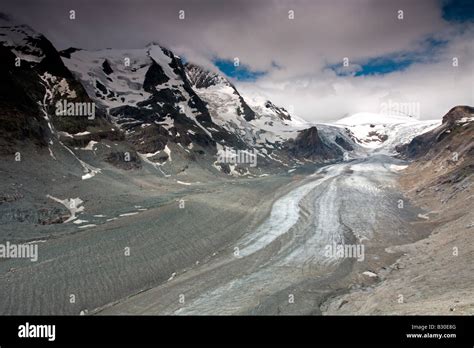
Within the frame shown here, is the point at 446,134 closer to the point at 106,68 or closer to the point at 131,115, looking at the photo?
the point at 131,115

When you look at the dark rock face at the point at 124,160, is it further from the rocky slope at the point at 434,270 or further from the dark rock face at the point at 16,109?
the rocky slope at the point at 434,270

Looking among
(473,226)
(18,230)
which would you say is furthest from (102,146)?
(473,226)

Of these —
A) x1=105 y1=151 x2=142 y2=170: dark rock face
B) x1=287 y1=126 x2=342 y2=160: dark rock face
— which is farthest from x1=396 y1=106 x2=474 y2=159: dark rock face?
x1=105 y1=151 x2=142 y2=170: dark rock face

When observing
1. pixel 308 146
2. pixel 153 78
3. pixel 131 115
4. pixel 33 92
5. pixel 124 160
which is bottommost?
pixel 124 160

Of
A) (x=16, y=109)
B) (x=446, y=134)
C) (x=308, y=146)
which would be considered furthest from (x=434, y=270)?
(x=308, y=146)

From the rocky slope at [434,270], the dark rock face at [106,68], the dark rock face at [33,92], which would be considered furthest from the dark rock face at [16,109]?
the dark rock face at [106,68]

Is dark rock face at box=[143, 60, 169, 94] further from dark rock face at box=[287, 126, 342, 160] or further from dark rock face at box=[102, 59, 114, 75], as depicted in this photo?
dark rock face at box=[287, 126, 342, 160]

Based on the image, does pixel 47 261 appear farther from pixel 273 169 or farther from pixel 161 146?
pixel 273 169
